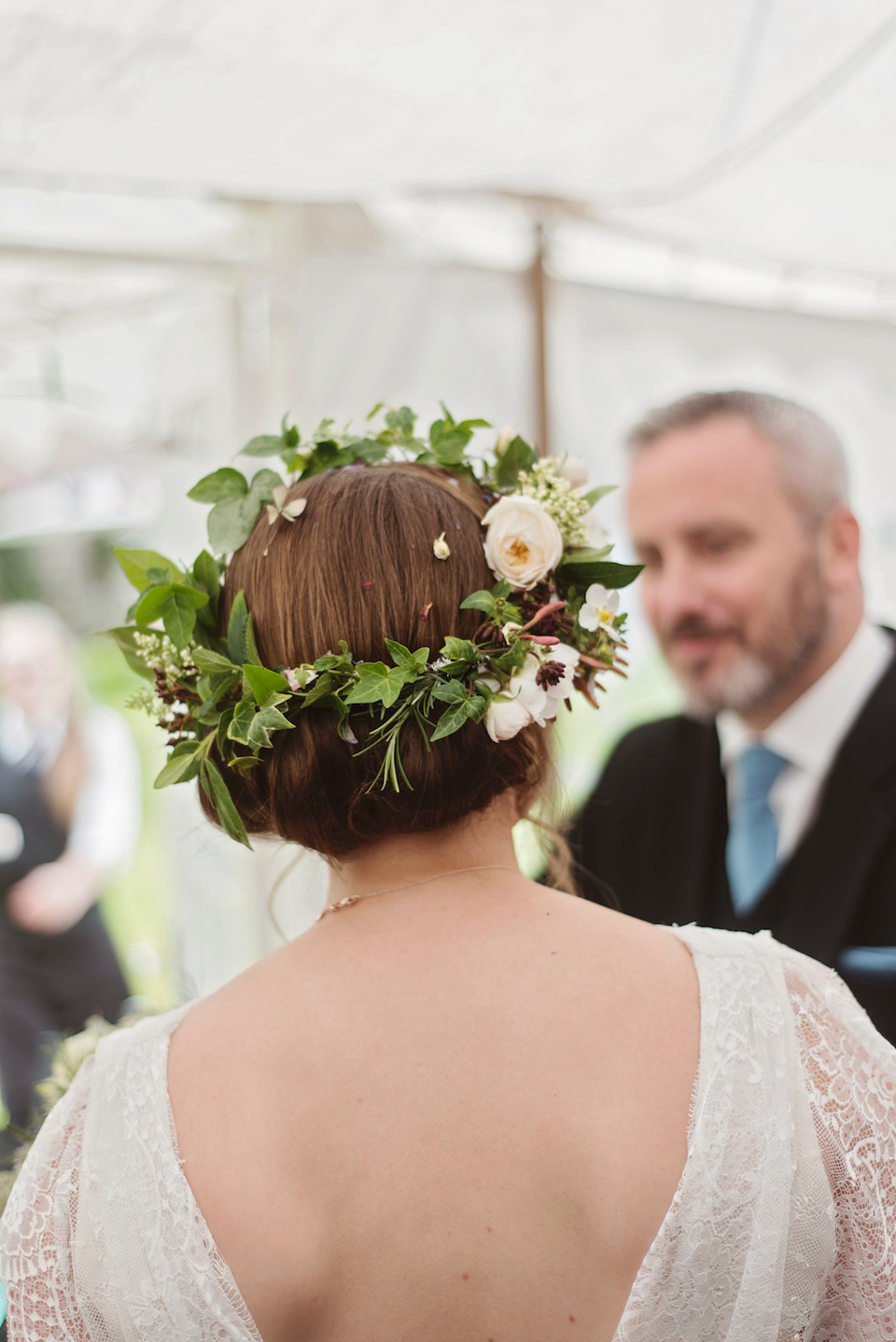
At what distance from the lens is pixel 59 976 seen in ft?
11.2

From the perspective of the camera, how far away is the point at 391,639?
1.14 m

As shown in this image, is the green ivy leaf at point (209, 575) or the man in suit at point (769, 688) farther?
the man in suit at point (769, 688)

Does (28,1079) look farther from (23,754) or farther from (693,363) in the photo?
(693,363)

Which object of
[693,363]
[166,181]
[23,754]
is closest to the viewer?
[166,181]

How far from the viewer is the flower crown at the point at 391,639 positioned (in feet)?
3.76

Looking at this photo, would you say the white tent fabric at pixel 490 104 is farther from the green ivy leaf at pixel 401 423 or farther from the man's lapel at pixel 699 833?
the man's lapel at pixel 699 833

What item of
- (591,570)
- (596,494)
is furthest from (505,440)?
(591,570)

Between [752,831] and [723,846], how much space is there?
0.08m

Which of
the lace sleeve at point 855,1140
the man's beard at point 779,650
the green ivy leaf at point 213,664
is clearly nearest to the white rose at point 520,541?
the green ivy leaf at point 213,664

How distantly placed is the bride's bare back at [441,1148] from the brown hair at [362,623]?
18cm

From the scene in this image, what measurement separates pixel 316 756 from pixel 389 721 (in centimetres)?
9

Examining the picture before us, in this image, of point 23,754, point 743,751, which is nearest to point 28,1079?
point 23,754

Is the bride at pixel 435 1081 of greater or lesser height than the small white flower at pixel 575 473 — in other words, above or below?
below

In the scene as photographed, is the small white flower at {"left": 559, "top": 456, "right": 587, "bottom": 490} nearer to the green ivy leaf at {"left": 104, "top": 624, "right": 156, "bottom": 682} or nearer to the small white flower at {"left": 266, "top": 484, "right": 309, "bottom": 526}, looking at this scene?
the small white flower at {"left": 266, "top": 484, "right": 309, "bottom": 526}
